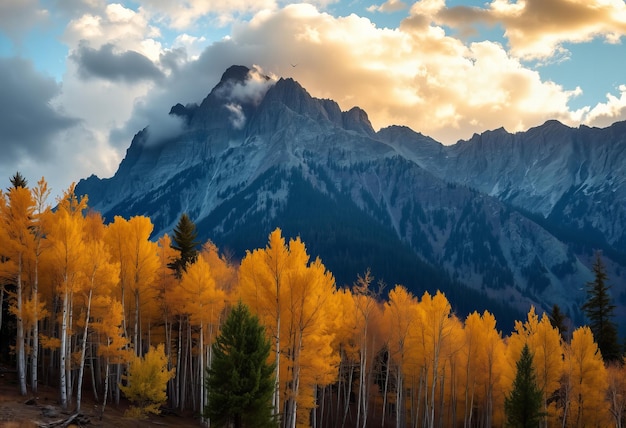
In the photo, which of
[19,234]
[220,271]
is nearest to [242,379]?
[19,234]

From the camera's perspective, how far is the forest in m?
33.0

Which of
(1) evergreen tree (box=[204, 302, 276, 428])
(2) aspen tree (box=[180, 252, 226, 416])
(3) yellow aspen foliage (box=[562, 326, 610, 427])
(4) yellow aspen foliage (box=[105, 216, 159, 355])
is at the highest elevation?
(4) yellow aspen foliage (box=[105, 216, 159, 355])

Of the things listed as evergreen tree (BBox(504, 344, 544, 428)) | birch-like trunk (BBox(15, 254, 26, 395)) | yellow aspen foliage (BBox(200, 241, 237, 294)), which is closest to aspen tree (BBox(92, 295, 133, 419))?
birch-like trunk (BBox(15, 254, 26, 395))

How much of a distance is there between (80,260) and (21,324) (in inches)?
240

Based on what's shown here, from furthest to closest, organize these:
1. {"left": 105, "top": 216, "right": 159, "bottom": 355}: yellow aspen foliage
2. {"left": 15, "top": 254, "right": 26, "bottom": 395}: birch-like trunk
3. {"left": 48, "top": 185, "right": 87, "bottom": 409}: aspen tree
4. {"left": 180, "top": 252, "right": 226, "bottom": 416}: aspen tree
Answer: {"left": 105, "top": 216, "right": 159, "bottom": 355}: yellow aspen foliage, {"left": 180, "top": 252, "right": 226, "bottom": 416}: aspen tree, {"left": 15, "top": 254, "right": 26, "bottom": 395}: birch-like trunk, {"left": 48, "top": 185, "right": 87, "bottom": 409}: aspen tree

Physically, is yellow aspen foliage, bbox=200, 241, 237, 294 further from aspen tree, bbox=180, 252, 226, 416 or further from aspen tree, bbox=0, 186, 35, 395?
aspen tree, bbox=0, 186, 35, 395

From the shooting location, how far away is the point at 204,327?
150ft

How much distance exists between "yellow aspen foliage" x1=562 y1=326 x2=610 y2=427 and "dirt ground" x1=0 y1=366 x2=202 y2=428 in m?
37.6

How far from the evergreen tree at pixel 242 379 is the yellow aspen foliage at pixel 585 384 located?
3654 centimetres

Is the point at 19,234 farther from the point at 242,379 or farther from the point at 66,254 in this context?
the point at 242,379

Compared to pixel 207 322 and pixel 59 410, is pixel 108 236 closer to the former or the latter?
pixel 207 322

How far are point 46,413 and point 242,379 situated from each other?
1169 centimetres

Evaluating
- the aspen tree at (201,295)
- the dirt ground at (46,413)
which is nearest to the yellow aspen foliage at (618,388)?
the aspen tree at (201,295)

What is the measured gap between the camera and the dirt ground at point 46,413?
87.0 ft
